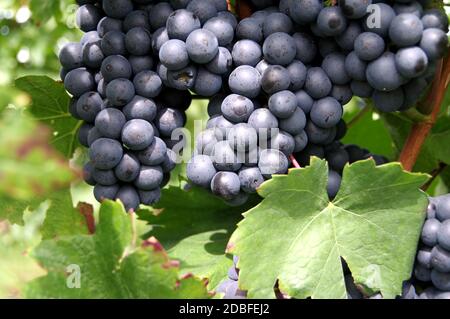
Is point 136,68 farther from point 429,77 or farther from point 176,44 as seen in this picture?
point 429,77

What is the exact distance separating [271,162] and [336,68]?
0.59 ft

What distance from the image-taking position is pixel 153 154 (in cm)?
107

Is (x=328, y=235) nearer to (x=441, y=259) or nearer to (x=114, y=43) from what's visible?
(x=441, y=259)

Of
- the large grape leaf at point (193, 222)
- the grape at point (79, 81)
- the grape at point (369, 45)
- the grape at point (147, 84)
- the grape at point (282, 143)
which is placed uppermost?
the grape at point (369, 45)

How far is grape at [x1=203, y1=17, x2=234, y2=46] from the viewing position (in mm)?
1027

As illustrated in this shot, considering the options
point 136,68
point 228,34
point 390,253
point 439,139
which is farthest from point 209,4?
point 439,139

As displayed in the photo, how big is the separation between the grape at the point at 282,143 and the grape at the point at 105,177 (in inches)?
10.6

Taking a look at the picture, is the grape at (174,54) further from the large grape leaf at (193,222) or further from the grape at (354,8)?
the large grape leaf at (193,222)

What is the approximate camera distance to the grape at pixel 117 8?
1.07 metres

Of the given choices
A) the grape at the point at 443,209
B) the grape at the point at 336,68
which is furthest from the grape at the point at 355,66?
the grape at the point at 443,209

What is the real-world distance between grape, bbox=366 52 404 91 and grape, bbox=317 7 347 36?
7 centimetres

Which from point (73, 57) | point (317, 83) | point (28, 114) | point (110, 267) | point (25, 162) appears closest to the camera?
point (25, 162)

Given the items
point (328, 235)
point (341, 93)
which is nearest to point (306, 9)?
point (341, 93)

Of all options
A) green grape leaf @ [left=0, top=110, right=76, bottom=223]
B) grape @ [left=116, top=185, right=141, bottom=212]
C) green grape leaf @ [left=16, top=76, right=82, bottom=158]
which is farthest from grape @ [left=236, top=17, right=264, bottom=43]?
green grape leaf @ [left=0, top=110, right=76, bottom=223]
